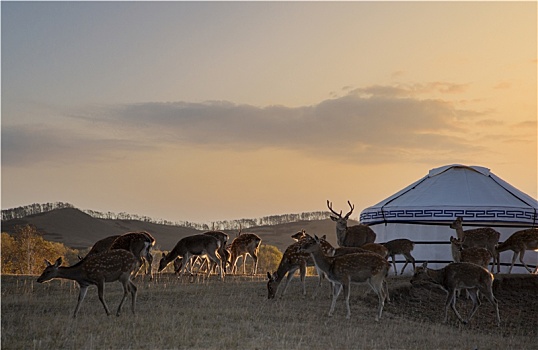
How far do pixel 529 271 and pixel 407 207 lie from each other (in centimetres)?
425

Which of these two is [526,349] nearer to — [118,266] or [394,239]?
[118,266]

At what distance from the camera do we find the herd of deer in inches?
644

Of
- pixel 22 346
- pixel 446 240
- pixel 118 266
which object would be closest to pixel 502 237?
pixel 446 240

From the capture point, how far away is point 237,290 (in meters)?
20.4

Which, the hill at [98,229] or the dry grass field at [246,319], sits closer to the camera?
the dry grass field at [246,319]

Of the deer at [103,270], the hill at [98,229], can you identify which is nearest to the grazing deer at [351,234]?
the deer at [103,270]

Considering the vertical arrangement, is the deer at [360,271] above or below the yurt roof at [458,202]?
below

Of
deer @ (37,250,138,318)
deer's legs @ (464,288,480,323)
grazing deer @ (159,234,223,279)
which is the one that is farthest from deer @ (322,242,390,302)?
deer @ (37,250,138,318)

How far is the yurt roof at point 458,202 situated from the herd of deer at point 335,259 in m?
1.33

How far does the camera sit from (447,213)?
84.3 feet

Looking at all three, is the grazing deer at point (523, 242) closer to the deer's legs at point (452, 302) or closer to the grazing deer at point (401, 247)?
the grazing deer at point (401, 247)

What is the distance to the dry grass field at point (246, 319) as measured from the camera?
46.8ft

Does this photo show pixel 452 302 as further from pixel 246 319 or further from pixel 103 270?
pixel 103 270

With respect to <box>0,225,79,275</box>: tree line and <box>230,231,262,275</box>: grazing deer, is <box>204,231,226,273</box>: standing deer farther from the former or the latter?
<box>0,225,79,275</box>: tree line
